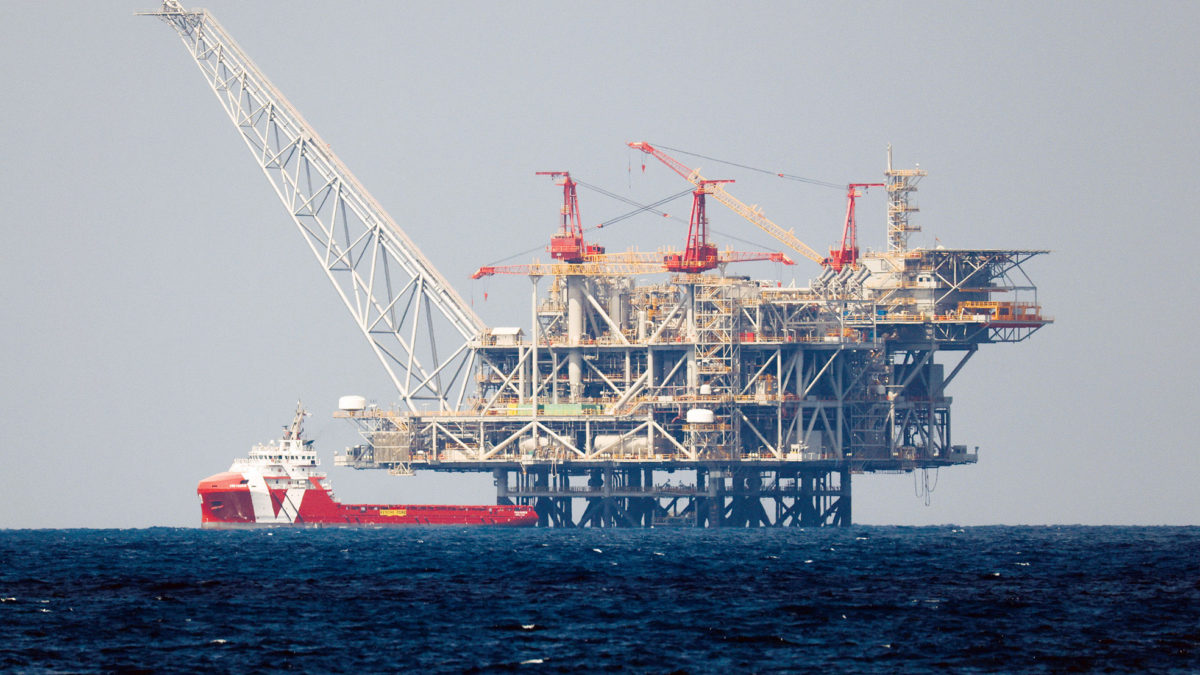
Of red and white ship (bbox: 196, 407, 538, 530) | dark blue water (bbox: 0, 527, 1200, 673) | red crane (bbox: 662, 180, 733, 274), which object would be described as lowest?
dark blue water (bbox: 0, 527, 1200, 673)

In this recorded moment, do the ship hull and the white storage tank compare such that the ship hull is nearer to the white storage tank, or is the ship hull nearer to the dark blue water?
the white storage tank

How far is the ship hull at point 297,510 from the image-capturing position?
16075cm

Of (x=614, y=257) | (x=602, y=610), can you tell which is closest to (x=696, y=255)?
(x=614, y=257)

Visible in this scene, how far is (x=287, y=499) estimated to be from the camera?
6339 inches

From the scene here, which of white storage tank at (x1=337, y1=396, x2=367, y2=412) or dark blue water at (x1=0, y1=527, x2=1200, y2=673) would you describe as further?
white storage tank at (x1=337, y1=396, x2=367, y2=412)

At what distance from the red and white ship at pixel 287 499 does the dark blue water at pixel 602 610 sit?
4324cm

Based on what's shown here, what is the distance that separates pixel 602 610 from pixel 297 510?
9248 cm

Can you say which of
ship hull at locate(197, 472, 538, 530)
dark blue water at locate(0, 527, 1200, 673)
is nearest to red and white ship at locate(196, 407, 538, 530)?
ship hull at locate(197, 472, 538, 530)

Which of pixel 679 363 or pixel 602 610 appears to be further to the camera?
pixel 679 363

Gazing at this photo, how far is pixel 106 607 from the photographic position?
73000mm

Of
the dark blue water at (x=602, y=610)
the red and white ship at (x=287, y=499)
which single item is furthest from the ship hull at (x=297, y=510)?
the dark blue water at (x=602, y=610)

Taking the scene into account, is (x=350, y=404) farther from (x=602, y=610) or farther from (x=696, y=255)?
(x=602, y=610)

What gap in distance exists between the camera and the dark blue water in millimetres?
58688

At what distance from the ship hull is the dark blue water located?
142 ft
